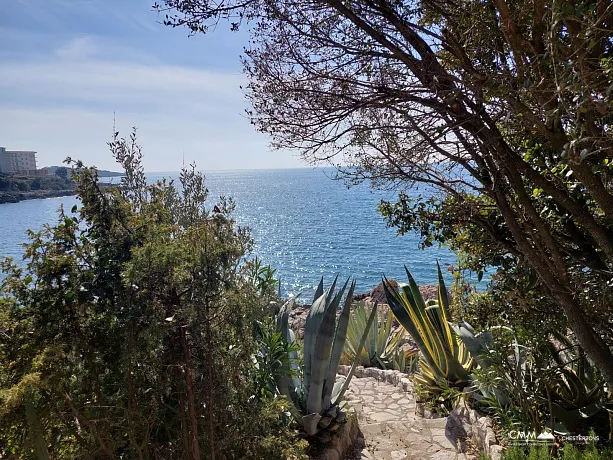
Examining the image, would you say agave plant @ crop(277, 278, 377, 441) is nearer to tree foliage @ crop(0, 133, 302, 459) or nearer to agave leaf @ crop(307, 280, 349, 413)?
agave leaf @ crop(307, 280, 349, 413)

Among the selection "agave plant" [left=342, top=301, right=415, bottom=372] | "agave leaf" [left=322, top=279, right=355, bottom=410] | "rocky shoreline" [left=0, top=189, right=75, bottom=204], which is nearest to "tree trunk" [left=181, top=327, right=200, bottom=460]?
"agave leaf" [left=322, top=279, right=355, bottom=410]

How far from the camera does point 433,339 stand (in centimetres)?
445

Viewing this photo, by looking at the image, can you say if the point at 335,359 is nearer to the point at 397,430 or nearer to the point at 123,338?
the point at 397,430

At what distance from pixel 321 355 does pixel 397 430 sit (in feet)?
4.95

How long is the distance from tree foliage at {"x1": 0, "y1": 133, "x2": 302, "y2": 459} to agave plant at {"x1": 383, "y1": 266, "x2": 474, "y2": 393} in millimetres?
2813

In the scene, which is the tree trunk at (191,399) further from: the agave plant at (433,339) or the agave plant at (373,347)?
the agave plant at (373,347)

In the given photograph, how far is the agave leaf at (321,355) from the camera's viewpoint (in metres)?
3.33

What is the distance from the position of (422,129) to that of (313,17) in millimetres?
958

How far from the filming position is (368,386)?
5469 mm

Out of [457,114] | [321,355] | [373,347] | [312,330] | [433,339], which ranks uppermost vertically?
[457,114]

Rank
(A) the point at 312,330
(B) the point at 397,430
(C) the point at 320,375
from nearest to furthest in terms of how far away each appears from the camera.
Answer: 1. (C) the point at 320,375
2. (A) the point at 312,330
3. (B) the point at 397,430

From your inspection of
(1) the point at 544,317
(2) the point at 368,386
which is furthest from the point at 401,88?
(2) the point at 368,386

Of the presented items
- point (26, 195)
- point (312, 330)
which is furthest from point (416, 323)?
point (26, 195)

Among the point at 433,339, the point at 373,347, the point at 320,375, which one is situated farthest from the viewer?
the point at 373,347
